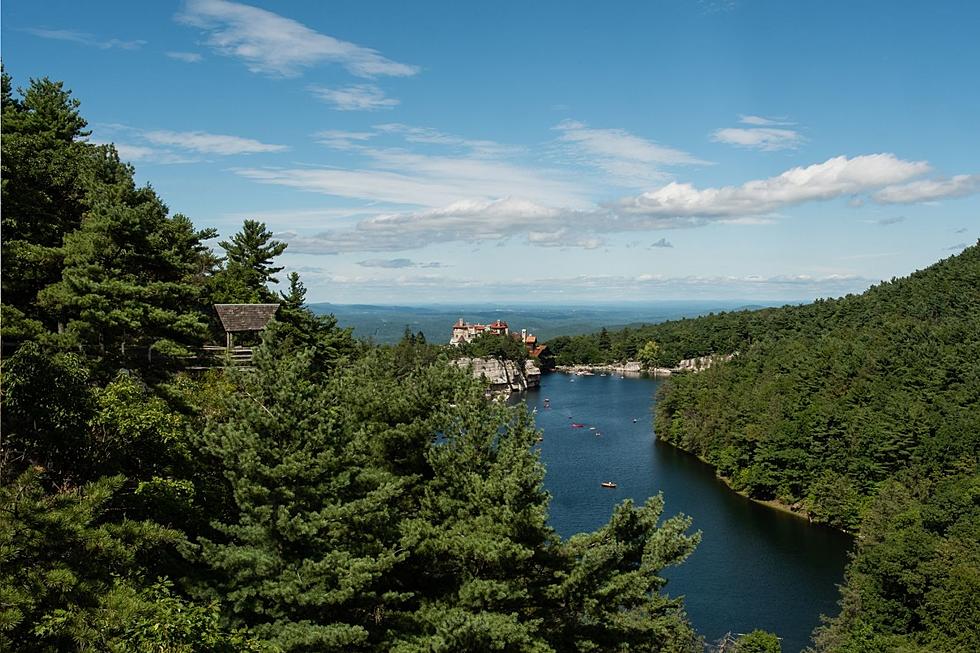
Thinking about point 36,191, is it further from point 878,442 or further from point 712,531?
point 878,442

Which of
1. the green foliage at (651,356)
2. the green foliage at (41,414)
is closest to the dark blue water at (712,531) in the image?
the green foliage at (41,414)

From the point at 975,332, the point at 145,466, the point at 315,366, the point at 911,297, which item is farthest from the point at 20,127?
the point at 911,297

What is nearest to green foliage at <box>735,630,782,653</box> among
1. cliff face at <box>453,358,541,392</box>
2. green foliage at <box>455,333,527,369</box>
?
cliff face at <box>453,358,541,392</box>

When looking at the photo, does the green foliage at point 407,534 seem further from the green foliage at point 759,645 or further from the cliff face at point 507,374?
the cliff face at point 507,374

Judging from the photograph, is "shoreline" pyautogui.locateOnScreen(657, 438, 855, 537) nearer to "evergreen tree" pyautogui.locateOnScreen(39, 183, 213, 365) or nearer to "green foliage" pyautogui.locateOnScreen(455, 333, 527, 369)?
"evergreen tree" pyautogui.locateOnScreen(39, 183, 213, 365)

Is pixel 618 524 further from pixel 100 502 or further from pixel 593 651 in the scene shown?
pixel 100 502
